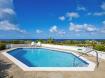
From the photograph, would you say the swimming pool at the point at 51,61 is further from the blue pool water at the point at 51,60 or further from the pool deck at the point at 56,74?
the pool deck at the point at 56,74

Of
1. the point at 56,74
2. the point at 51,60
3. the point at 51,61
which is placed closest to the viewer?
the point at 56,74

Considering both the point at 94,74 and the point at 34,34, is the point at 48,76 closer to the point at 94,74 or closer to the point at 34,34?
the point at 94,74

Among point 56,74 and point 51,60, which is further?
point 51,60

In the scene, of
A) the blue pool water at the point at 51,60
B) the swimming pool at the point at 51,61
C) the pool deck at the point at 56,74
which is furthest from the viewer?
the blue pool water at the point at 51,60

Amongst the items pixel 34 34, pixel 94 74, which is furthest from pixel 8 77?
pixel 34 34

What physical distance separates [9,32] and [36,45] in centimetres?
2331

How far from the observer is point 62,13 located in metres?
38.9

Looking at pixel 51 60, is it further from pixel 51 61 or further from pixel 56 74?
pixel 56 74

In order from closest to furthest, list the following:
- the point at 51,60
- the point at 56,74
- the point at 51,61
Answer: the point at 56,74 < the point at 51,61 < the point at 51,60

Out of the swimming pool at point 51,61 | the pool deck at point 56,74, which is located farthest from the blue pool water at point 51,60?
the pool deck at point 56,74

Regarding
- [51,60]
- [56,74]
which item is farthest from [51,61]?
[56,74]

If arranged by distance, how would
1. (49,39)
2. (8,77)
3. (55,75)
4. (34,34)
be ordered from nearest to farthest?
(8,77) < (55,75) < (49,39) < (34,34)

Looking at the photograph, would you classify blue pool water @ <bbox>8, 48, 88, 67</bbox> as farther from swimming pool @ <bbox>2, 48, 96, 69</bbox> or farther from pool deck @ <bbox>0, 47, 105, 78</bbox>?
pool deck @ <bbox>0, 47, 105, 78</bbox>

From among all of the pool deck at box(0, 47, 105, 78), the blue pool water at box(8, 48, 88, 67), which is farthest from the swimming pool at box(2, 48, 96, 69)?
the pool deck at box(0, 47, 105, 78)
